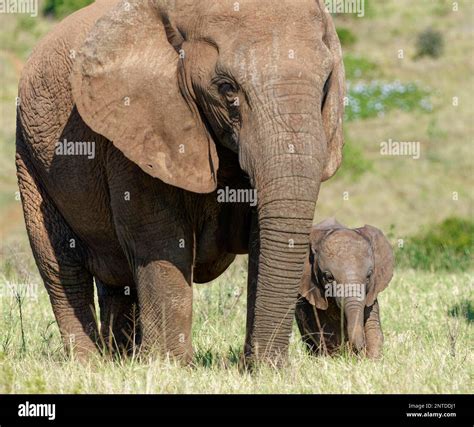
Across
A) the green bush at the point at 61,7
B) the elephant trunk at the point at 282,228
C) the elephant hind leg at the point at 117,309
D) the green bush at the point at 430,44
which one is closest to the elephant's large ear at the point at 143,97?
the elephant trunk at the point at 282,228

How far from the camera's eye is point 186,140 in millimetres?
5867

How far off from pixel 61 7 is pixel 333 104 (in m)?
32.5

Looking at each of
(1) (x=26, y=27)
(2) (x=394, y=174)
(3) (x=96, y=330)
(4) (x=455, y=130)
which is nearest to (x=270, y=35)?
(3) (x=96, y=330)

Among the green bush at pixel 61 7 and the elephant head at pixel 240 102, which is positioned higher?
the green bush at pixel 61 7

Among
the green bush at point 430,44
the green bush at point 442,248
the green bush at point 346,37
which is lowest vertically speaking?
the green bush at point 442,248

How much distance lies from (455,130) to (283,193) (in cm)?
1930

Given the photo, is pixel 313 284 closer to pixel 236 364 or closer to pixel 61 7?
pixel 236 364

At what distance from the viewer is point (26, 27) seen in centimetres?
3594

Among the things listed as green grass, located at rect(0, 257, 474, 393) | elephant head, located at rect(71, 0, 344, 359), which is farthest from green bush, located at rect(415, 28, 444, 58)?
elephant head, located at rect(71, 0, 344, 359)

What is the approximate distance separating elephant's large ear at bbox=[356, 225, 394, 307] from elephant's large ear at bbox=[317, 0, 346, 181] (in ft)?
4.42

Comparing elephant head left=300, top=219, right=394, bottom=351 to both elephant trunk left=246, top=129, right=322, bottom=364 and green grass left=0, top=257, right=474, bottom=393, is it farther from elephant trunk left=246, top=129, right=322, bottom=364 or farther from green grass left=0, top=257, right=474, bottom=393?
elephant trunk left=246, top=129, right=322, bottom=364

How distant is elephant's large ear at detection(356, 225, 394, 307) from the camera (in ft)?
23.4

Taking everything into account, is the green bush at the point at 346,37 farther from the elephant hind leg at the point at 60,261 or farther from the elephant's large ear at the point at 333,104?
the elephant's large ear at the point at 333,104

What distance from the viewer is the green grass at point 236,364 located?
555 centimetres
